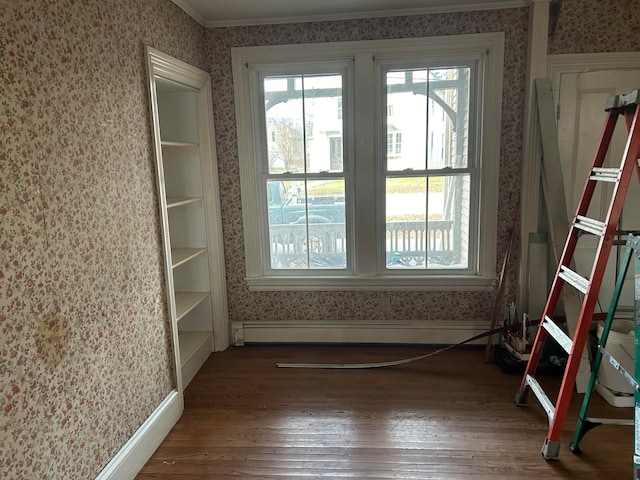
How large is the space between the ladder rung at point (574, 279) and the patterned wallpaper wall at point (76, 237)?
2.21 m

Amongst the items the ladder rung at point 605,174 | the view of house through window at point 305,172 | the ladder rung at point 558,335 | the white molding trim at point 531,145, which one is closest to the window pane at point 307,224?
the view of house through window at point 305,172

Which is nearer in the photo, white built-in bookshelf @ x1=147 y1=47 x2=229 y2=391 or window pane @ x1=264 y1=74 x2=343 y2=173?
white built-in bookshelf @ x1=147 y1=47 x2=229 y2=391

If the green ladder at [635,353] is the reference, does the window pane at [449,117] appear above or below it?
above

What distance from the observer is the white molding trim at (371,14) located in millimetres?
2920

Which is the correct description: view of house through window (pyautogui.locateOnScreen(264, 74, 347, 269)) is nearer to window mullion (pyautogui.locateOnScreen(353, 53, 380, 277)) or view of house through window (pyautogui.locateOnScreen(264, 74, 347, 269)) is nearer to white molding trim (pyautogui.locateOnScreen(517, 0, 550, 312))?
window mullion (pyautogui.locateOnScreen(353, 53, 380, 277))

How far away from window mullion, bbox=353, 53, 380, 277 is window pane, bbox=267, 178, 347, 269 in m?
0.15

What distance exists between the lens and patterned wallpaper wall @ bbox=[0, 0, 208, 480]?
1.44 meters

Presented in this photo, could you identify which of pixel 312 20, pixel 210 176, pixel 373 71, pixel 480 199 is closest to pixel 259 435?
pixel 210 176

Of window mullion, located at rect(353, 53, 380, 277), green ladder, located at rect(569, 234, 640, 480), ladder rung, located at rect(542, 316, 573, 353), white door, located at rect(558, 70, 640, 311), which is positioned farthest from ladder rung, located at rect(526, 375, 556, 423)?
window mullion, located at rect(353, 53, 380, 277)

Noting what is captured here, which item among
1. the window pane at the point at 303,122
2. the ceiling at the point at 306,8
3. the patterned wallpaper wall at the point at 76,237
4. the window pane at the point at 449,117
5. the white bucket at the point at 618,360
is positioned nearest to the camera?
the patterned wallpaper wall at the point at 76,237

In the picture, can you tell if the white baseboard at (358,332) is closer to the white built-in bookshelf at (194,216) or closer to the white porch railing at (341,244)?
the white built-in bookshelf at (194,216)

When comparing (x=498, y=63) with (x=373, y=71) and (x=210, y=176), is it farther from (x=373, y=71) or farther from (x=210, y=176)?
(x=210, y=176)

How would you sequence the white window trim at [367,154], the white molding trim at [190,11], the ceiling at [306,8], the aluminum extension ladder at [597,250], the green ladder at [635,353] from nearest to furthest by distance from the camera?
1. the green ladder at [635,353]
2. the aluminum extension ladder at [597,250]
3. the white molding trim at [190,11]
4. the ceiling at [306,8]
5. the white window trim at [367,154]

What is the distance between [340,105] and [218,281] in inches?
65.8
